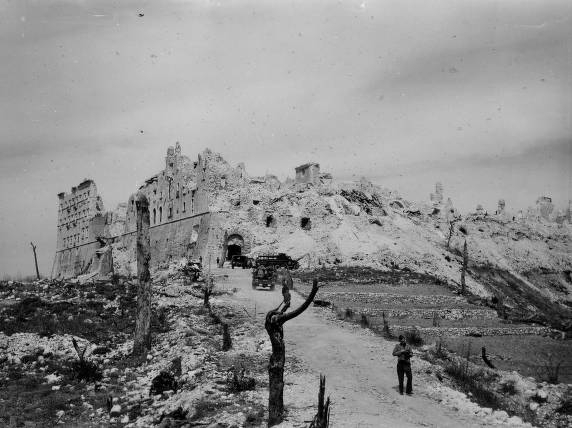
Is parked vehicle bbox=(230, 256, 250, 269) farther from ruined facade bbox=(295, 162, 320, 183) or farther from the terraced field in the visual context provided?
ruined facade bbox=(295, 162, 320, 183)

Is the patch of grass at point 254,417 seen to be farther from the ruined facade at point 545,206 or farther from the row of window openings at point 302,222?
the ruined facade at point 545,206

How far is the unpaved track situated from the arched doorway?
74.5 feet

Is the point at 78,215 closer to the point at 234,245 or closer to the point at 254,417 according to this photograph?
the point at 234,245

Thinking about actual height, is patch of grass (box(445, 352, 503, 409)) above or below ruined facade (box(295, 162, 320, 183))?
below

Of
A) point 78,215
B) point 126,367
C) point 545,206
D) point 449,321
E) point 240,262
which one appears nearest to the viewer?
point 126,367

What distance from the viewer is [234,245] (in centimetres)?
4206

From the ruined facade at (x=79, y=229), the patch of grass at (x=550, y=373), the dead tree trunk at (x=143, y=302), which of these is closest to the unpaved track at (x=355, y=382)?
the dead tree trunk at (x=143, y=302)

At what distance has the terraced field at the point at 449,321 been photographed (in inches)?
696

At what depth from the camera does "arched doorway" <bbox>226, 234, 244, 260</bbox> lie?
4171 cm

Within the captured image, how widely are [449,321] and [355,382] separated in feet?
44.1

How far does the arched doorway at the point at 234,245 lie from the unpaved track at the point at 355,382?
74.5 feet

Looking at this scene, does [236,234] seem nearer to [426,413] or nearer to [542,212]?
[426,413]

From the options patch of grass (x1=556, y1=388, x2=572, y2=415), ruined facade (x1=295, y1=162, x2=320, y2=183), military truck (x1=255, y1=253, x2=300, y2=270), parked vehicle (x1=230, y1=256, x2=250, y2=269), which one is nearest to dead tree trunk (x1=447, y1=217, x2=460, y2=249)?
ruined facade (x1=295, y1=162, x2=320, y2=183)

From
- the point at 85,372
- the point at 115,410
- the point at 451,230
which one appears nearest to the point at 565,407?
the point at 115,410
